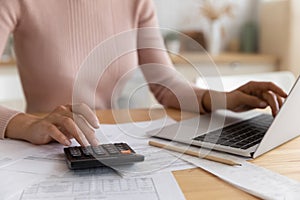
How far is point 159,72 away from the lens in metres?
1.31

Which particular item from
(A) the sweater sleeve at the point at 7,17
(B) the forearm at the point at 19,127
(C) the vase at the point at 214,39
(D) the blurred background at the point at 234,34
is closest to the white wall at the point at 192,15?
(D) the blurred background at the point at 234,34

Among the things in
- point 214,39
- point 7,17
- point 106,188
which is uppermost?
point 7,17

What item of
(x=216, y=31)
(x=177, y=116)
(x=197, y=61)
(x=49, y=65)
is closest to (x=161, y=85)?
(x=177, y=116)

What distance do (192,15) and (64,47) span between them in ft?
6.58

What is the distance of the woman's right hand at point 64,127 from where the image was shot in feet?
2.57

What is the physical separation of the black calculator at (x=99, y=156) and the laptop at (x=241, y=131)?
16 cm

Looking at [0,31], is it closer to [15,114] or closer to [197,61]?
[15,114]

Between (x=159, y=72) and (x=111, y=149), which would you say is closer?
(x=111, y=149)

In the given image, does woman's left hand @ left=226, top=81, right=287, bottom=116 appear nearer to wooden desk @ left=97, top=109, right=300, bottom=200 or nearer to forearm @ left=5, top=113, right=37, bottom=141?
wooden desk @ left=97, top=109, right=300, bottom=200

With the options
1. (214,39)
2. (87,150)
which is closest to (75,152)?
(87,150)

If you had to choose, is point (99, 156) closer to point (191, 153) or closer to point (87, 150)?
point (87, 150)

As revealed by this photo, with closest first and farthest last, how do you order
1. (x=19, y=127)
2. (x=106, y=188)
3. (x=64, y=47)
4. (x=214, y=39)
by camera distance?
(x=106, y=188) → (x=19, y=127) → (x=64, y=47) → (x=214, y=39)

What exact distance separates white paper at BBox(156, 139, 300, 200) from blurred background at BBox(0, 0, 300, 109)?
5.77ft

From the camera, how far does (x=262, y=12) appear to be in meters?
3.07
